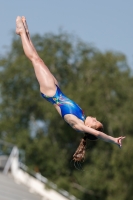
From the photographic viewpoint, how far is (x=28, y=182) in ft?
75.8

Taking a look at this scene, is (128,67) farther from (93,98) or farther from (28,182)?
(28,182)

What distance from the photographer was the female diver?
10297mm

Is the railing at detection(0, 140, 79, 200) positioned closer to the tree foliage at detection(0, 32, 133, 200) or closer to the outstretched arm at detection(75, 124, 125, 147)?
the tree foliage at detection(0, 32, 133, 200)

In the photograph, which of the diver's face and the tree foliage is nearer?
the diver's face

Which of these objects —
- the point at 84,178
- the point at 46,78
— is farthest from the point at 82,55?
the point at 46,78

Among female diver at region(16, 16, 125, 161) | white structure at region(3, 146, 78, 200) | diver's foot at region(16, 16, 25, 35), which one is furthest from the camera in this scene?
white structure at region(3, 146, 78, 200)

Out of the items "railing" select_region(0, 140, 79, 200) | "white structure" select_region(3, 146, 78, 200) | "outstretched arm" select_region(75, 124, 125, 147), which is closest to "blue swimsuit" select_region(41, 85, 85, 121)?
"outstretched arm" select_region(75, 124, 125, 147)

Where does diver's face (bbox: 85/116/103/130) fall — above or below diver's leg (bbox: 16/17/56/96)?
below

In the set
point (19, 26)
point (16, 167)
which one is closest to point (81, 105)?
point (16, 167)

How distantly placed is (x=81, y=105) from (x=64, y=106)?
621 inches

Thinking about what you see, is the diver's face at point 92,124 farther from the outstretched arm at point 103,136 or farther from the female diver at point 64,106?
the outstretched arm at point 103,136

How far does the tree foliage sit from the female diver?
13.0 metres

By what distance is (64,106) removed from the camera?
1062cm

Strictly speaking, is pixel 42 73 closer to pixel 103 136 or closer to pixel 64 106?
pixel 64 106
